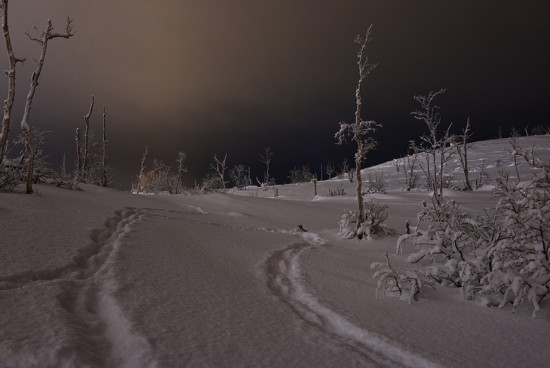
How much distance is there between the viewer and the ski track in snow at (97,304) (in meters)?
2.12

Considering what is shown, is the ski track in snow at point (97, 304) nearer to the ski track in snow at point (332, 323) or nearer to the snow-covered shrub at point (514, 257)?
the ski track in snow at point (332, 323)

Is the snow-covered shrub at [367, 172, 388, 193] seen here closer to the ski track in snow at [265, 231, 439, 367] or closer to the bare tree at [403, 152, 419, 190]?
the bare tree at [403, 152, 419, 190]

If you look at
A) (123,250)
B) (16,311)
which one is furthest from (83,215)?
(16,311)

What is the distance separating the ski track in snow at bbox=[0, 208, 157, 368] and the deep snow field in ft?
0.04

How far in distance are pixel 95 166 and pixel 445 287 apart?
42.5m

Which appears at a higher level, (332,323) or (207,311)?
(207,311)

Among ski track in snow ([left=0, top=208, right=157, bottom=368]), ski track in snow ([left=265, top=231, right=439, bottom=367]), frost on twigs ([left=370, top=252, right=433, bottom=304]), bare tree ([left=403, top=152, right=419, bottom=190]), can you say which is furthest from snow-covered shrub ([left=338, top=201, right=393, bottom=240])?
bare tree ([left=403, top=152, right=419, bottom=190])

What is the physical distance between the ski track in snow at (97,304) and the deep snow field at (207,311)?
0.01 meters

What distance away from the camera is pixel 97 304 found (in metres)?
2.92

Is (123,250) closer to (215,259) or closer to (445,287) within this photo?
(215,259)

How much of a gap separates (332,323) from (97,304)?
1966 mm

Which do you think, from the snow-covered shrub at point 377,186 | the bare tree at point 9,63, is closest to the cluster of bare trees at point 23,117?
the bare tree at point 9,63

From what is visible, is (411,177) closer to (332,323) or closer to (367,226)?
(367,226)

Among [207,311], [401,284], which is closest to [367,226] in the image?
[401,284]
